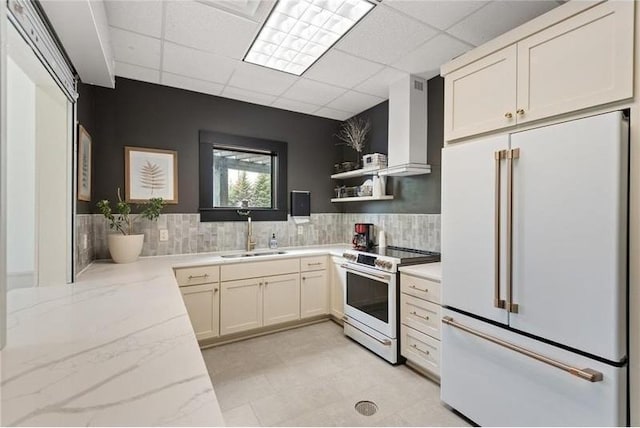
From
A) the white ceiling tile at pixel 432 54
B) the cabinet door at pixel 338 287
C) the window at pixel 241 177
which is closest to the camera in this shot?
the white ceiling tile at pixel 432 54

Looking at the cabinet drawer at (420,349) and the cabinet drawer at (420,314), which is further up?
the cabinet drawer at (420,314)

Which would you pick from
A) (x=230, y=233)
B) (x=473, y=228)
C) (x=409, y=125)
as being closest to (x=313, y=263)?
(x=230, y=233)

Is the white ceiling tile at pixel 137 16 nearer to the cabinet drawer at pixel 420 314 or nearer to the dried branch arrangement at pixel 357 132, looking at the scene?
the dried branch arrangement at pixel 357 132

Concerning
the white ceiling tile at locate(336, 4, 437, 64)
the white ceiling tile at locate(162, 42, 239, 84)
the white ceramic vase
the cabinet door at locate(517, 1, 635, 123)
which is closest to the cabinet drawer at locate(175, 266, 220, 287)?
the white ceramic vase

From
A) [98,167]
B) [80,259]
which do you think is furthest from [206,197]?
[80,259]

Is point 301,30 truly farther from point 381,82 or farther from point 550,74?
point 550,74

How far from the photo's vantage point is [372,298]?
2699 millimetres

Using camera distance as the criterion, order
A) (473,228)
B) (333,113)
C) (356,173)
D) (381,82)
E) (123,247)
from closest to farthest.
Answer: (473,228) → (123,247) → (381,82) → (356,173) → (333,113)

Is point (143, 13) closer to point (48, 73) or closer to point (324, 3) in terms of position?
point (48, 73)

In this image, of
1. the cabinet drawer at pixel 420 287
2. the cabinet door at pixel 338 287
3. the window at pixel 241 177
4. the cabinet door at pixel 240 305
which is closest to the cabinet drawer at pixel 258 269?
the cabinet door at pixel 240 305

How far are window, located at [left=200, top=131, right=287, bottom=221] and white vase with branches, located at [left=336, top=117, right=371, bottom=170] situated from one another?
35.1 inches

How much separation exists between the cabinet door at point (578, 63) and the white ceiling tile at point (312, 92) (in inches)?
73.4

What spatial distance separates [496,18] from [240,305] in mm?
3069

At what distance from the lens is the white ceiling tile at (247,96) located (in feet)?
10.4
